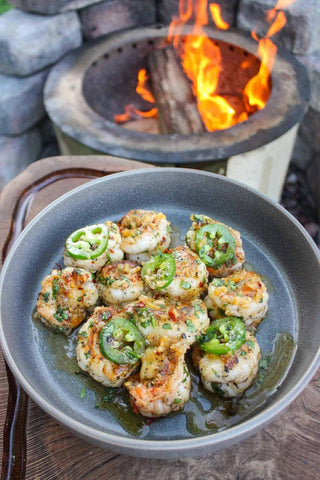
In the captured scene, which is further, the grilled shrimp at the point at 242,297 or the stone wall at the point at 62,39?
the stone wall at the point at 62,39

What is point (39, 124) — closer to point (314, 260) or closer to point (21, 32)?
point (21, 32)

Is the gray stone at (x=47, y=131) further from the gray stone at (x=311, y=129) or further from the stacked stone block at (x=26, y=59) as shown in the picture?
the gray stone at (x=311, y=129)

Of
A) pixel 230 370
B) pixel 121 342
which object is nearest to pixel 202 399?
pixel 230 370

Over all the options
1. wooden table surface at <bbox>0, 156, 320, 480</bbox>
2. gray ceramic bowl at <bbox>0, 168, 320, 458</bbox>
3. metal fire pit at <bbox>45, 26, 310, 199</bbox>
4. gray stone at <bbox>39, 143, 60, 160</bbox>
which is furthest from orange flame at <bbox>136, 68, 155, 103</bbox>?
wooden table surface at <bbox>0, 156, 320, 480</bbox>

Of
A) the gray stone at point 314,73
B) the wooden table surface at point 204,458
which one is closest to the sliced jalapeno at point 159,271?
the wooden table surface at point 204,458

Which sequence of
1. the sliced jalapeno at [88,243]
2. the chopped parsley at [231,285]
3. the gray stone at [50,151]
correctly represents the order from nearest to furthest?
the chopped parsley at [231,285]
the sliced jalapeno at [88,243]
the gray stone at [50,151]

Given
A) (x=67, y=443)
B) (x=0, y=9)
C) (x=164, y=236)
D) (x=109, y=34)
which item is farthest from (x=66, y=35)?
(x=67, y=443)

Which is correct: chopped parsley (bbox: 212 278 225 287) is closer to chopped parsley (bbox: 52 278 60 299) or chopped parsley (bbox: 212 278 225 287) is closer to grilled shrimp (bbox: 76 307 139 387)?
grilled shrimp (bbox: 76 307 139 387)
